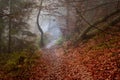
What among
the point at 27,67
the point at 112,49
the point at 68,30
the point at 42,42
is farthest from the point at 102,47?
the point at 42,42

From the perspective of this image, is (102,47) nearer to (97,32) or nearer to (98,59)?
(98,59)

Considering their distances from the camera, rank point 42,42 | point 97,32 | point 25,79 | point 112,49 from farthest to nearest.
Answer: point 42,42 < point 97,32 < point 112,49 < point 25,79

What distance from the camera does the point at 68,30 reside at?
25625 mm

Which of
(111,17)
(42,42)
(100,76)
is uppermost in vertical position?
(111,17)

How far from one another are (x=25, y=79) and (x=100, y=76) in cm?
430

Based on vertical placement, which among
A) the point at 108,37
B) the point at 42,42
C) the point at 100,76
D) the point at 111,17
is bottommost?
the point at 42,42

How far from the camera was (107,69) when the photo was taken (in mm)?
8781

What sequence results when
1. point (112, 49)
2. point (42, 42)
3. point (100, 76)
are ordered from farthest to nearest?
point (42, 42), point (112, 49), point (100, 76)

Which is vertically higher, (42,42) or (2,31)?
(2,31)

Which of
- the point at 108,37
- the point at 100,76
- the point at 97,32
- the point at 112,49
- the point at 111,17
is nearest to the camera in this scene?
the point at 100,76

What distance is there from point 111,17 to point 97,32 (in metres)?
2.32

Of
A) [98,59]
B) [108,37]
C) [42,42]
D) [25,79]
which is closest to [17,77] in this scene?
[25,79]

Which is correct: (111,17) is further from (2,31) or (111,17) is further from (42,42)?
(42,42)

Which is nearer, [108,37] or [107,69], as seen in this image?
[107,69]
